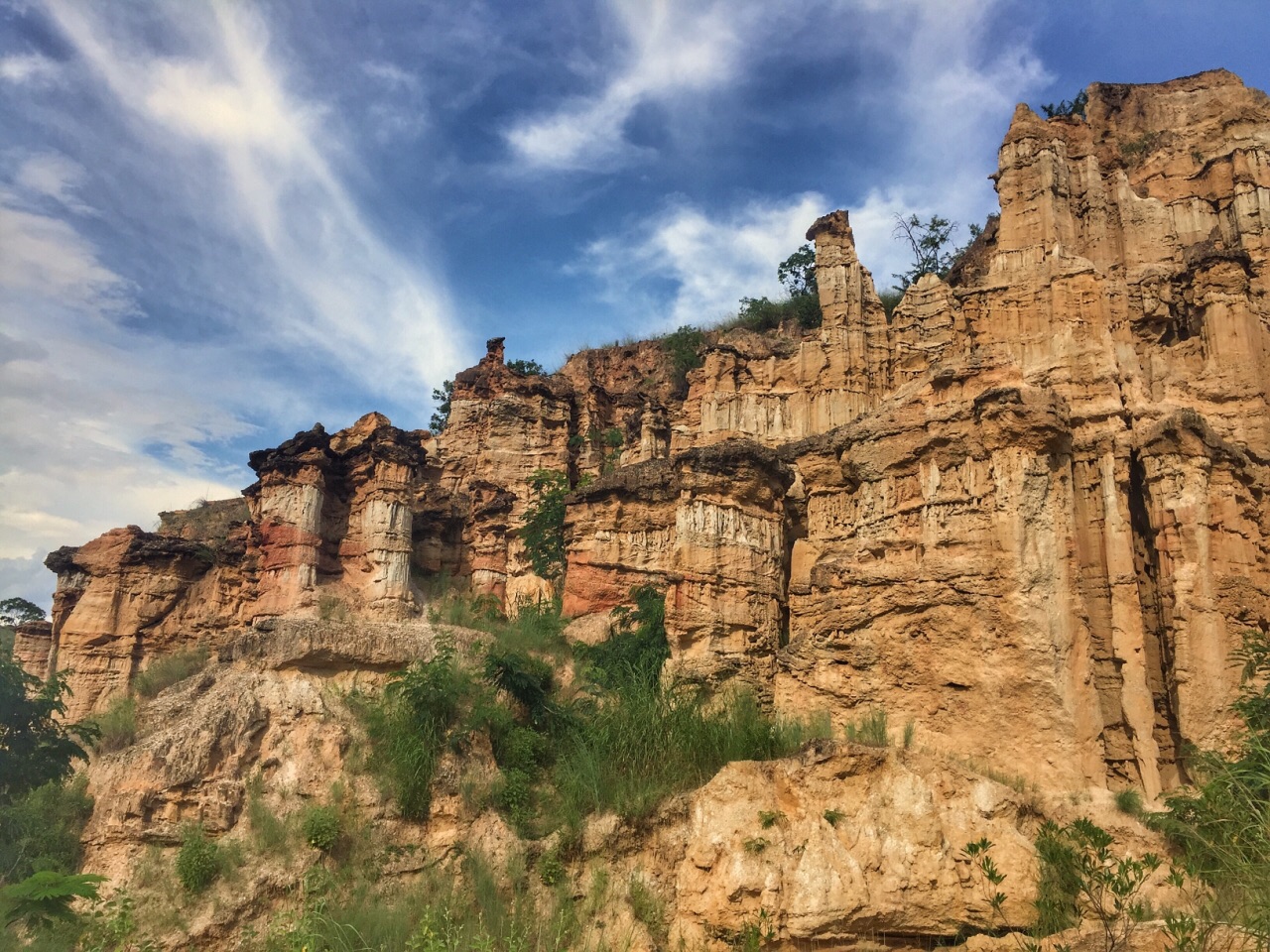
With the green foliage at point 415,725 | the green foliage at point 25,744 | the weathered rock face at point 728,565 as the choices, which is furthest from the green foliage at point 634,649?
the green foliage at point 25,744

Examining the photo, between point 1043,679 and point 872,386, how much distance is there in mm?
12577

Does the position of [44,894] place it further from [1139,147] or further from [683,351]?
[1139,147]

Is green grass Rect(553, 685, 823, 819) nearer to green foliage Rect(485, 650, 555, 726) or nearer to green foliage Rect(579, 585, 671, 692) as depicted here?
green foliage Rect(485, 650, 555, 726)

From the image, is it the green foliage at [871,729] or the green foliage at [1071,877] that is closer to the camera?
the green foliage at [1071,877]

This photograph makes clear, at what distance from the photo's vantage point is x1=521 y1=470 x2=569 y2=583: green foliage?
20.6 meters

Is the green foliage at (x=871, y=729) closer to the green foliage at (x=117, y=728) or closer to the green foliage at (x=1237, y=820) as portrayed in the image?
the green foliage at (x=1237, y=820)

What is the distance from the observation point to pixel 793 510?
1709 centimetres

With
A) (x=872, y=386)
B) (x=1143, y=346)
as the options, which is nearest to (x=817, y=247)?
(x=872, y=386)

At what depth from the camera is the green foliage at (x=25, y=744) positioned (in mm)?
12023

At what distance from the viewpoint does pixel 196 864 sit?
433 inches

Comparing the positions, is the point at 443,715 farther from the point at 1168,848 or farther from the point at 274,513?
the point at 1168,848

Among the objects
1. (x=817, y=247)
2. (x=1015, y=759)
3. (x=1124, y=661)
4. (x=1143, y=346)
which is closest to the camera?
(x=1015, y=759)

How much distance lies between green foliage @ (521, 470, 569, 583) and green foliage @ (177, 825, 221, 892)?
9.97m

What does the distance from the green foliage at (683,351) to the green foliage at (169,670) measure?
15.2 metres
